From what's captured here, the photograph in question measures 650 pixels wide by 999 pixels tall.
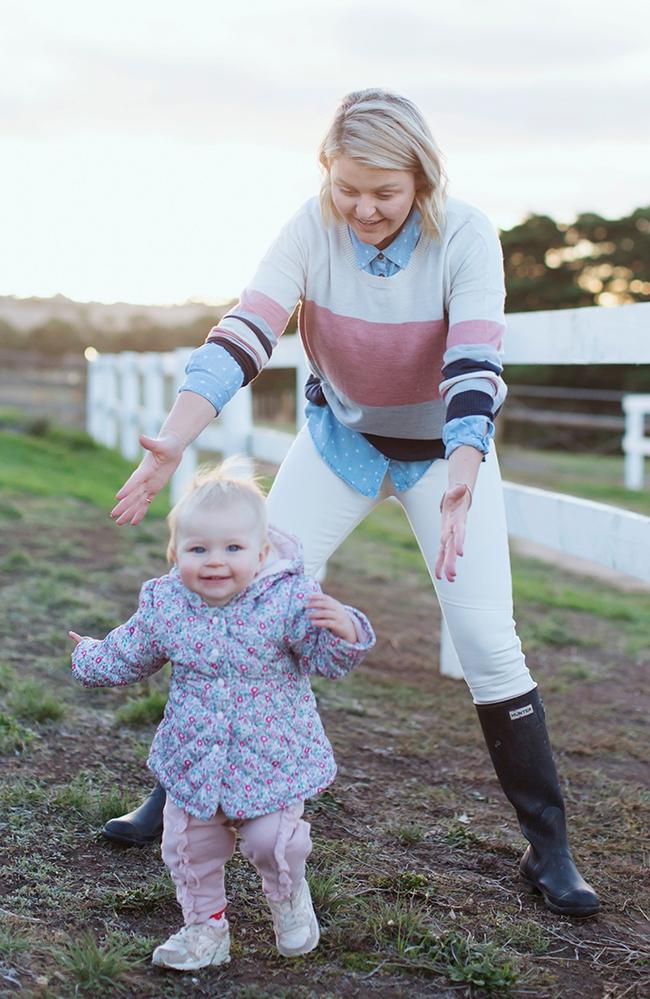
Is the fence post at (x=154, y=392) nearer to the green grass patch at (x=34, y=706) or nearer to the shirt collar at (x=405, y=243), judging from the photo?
the green grass patch at (x=34, y=706)

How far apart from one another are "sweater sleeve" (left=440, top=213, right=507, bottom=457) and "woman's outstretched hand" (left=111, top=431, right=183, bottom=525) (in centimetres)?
59

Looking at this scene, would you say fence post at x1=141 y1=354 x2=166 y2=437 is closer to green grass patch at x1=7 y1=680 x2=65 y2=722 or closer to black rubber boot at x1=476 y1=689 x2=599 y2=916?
green grass patch at x1=7 y1=680 x2=65 y2=722

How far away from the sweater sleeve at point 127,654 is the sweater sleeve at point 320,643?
0.27 m

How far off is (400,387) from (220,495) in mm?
754

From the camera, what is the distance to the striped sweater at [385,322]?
2609mm

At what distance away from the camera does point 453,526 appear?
7.66 feet

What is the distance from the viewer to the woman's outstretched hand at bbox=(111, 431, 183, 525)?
2.44 meters

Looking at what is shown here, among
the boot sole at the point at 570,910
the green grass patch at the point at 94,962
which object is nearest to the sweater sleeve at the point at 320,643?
the green grass patch at the point at 94,962

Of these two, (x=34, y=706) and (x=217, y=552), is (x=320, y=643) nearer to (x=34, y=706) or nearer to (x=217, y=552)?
(x=217, y=552)

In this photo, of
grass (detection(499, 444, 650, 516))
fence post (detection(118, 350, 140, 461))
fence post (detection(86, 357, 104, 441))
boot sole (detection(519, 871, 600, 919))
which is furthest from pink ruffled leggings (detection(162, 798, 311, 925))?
fence post (detection(86, 357, 104, 441))

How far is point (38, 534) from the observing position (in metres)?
7.34

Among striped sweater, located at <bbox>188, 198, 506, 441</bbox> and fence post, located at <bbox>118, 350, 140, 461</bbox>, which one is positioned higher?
striped sweater, located at <bbox>188, 198, 506, 441</bbox>

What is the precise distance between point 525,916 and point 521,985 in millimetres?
350

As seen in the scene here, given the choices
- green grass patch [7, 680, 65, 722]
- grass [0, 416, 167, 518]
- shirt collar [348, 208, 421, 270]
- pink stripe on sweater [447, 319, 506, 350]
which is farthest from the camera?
grass [0, 416, 167, 518]
